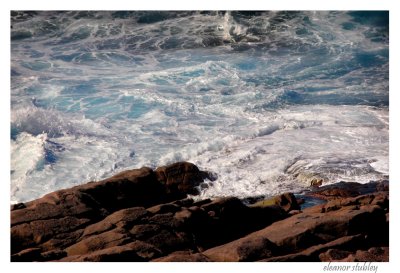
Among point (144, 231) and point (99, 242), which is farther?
point (144, 231)

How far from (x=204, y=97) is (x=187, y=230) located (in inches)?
362

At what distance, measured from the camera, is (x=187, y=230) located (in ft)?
30.2

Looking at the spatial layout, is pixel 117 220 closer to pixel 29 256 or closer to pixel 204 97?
pixel 29 256

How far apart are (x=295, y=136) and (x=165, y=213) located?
660 cm

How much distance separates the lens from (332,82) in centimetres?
1873

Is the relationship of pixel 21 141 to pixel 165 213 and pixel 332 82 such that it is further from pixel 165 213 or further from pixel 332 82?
pixel 332 82

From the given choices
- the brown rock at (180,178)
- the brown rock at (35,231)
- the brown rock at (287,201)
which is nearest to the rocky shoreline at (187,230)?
the brown rock at (35,231)

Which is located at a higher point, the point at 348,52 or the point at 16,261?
the point at 348,52

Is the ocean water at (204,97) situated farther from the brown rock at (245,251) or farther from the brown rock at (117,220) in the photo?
the brown rock at (245,251)

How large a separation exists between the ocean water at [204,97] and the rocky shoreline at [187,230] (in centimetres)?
239

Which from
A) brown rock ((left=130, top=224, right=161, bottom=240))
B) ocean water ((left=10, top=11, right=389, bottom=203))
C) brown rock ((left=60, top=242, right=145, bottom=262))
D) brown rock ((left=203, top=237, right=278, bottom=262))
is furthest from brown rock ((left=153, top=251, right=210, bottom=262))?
ocean water ((left=10, top=11, right=389, bottom=203))

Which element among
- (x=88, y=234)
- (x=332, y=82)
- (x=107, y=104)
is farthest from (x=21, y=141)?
(x=332, y=82)

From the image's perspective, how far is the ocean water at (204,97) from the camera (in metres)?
13.7

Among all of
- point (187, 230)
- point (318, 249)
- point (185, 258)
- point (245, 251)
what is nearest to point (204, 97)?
point (187, 230)
